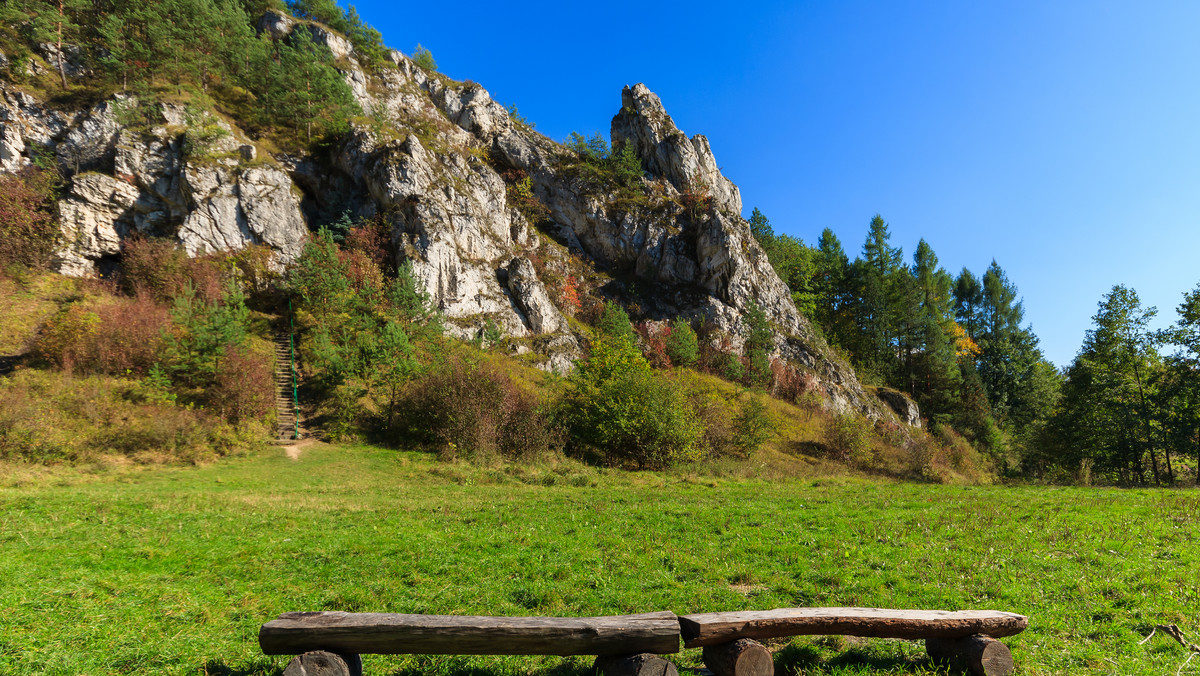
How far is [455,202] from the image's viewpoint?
45156 mm

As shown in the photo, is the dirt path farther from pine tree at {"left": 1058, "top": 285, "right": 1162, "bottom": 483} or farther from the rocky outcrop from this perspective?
pine tree at {"left": 1058, "top": 285, "right": 1162, "bottom": 483}

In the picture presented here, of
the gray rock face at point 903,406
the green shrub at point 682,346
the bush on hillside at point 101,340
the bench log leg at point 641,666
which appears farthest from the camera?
the gray rock face at point 903,406

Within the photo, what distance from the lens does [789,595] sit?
629cm

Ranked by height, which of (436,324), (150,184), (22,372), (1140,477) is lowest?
(1140,477)

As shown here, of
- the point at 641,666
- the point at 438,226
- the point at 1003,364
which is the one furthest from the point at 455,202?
the point at 1003,364

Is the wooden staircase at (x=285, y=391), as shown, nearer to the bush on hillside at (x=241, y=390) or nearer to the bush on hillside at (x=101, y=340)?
the bush on hillside at (x=241, y=390)

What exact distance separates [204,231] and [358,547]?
129 feet

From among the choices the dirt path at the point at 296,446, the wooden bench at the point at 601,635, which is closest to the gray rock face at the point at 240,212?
the dirt path at the point at 296,446

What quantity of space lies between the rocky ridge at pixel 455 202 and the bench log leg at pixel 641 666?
36761mm

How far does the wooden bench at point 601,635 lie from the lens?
12.2ft

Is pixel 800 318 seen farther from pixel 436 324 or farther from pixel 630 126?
pixel 436 324

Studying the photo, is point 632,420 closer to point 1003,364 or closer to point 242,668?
point 242,668

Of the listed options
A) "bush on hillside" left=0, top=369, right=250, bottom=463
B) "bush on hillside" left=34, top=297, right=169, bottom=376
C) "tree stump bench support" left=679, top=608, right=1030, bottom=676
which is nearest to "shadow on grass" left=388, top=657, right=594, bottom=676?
"tree stump bench support" left=679, top=608, right=1030, bottom=676

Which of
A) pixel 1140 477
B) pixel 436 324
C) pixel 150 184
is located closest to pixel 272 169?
pixel 150 184
